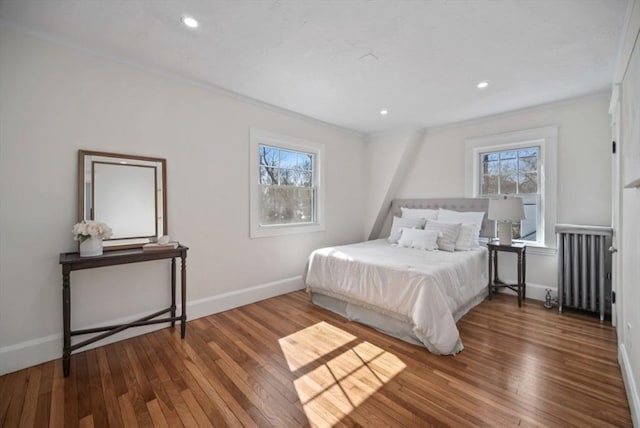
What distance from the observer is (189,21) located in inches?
77.9

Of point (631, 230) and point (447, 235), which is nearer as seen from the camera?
point (631, 230)

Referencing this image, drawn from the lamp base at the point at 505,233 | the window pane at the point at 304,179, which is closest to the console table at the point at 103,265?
the window pane at the point at 304,179

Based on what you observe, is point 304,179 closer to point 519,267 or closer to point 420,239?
point 420,239

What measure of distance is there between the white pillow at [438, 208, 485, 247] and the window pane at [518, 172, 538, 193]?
0.59 metres

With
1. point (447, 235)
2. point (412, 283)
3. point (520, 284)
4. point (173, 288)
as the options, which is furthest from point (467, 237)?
point (173, 288)

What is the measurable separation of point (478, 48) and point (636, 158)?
1.44 meters

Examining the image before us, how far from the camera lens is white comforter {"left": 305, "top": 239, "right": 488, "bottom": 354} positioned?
230cm

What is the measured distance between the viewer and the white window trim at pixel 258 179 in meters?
3.49

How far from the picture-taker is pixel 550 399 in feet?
5.72

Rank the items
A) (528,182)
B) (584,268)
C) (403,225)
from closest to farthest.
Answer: (584,268), (528,182), (403,225)

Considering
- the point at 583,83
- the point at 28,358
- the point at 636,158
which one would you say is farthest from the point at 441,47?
the point at 28,358

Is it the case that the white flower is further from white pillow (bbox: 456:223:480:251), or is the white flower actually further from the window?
the window

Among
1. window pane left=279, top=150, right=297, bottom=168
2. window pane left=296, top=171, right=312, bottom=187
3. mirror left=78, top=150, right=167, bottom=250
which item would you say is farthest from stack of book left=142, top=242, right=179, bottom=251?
window pane left=296, top=171, right=312, bottom=187

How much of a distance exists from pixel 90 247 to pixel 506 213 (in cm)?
427
